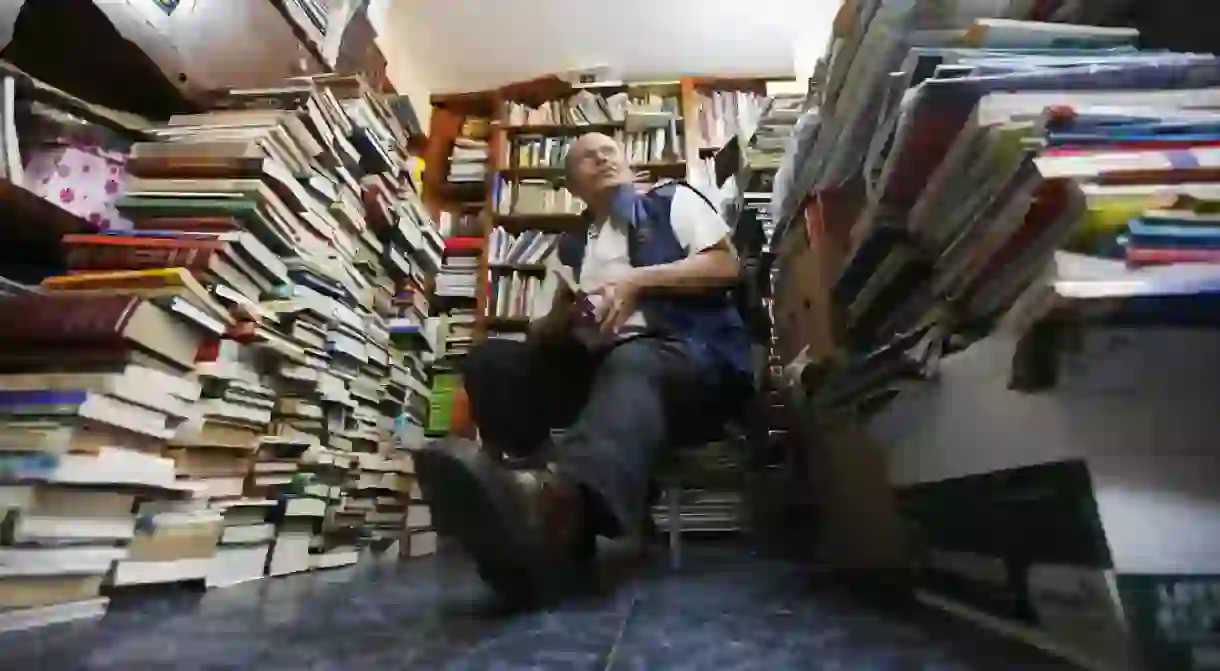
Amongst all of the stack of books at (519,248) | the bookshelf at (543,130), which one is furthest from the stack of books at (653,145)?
the stack of books at (519,248)

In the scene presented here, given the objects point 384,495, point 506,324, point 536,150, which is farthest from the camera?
point 536,150

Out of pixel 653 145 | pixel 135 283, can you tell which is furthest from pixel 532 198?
pixel 135 283

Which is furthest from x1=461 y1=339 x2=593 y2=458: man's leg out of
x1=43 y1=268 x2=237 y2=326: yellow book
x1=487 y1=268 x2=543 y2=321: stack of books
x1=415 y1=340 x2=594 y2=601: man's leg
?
x1=487 y1=268 x2=543 y2=321: stack of books

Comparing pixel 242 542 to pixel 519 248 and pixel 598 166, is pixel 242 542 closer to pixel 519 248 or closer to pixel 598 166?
pixel 598 166

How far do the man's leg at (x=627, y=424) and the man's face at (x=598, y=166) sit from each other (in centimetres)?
49

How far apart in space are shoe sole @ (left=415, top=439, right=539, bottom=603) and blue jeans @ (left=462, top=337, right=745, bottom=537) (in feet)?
0.42

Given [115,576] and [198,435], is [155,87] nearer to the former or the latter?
[198,435]

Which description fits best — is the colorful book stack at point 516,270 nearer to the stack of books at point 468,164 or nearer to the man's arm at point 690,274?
the stack of books at point 468,164

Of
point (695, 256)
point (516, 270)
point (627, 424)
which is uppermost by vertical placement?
point (516, 270)

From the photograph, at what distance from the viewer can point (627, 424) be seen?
1.00 metres

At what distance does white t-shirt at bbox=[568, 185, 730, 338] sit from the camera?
4.40 ft

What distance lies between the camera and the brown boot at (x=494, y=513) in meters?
0.81

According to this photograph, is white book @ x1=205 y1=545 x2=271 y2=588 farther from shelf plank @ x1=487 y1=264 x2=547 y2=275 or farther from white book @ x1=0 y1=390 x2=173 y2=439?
shelf plank @ x1=487 y1=264 x2=547 y2=275

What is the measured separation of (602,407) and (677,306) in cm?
34
